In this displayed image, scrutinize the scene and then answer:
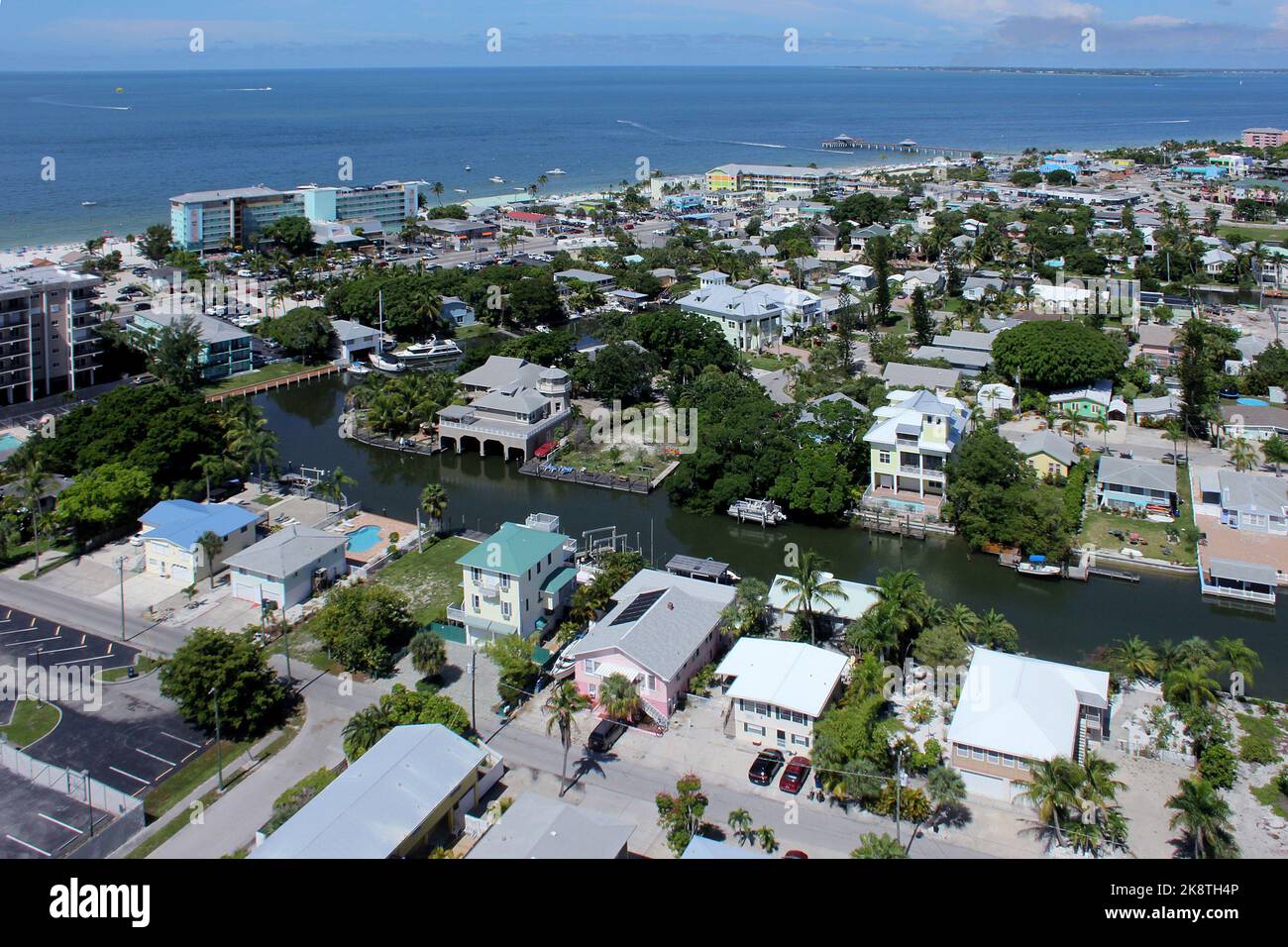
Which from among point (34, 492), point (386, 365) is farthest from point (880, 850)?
point (386, 365)

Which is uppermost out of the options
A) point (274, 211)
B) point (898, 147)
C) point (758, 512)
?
point (898, 147)

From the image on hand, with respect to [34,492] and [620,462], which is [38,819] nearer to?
[34,492]

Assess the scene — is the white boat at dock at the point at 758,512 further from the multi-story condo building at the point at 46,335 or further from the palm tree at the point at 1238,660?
the multi-story condo building at the point at 46,335

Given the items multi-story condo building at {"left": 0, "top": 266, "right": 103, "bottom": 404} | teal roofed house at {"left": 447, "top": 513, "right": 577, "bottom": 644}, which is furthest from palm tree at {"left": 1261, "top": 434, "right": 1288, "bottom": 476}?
multi-story condo building at {"left": 0, "top": 266, "right": 103, "bottom": 404}

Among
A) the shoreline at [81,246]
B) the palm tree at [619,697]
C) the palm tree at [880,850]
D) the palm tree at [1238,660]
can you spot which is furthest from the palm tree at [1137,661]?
the shoreline at [81,246]

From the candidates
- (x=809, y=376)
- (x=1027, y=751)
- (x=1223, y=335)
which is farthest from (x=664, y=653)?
(x=1223, y=335)
